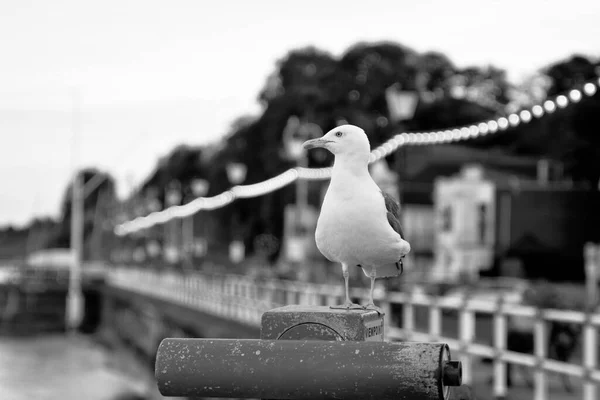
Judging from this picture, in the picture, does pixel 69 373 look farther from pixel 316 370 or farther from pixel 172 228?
pixel 172 228

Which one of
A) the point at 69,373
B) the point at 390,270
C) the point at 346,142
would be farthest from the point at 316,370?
the point at 69,373

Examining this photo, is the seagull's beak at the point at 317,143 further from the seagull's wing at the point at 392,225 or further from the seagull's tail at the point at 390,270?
the seagull's tail at the point at 390,270

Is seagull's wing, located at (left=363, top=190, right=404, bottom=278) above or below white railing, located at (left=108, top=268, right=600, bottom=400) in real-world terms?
above

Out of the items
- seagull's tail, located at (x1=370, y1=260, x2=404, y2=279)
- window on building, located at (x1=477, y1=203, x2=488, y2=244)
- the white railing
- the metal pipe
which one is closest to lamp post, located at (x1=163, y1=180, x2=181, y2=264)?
the white railing

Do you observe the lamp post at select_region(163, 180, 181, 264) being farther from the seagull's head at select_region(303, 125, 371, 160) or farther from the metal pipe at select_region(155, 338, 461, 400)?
the metal pipe at select_region(155, 338, 461, 400)

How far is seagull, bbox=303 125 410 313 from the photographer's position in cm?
420

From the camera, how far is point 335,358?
282 cm

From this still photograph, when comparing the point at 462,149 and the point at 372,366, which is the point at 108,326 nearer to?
the point at 462,149

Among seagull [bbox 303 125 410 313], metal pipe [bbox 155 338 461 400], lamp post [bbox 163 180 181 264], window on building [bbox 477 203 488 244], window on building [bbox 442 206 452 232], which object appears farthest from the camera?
lamp post [bbox 163 180 181 264]

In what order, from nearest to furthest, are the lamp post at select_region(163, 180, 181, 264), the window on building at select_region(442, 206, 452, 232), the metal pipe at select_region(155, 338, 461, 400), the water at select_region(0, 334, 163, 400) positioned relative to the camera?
the metal pipe at select_region(155, 338, 461, 400)
the water at select_region(0, 334, 163, 400)
the window on building at select_region(442, 206, 452, 232)
the lamp post at select_region(163, 180, 181, 264)

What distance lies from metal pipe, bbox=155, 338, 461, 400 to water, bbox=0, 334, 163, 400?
95.3ft

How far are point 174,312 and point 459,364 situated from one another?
125 feet

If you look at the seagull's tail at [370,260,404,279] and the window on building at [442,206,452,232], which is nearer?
the seagull's tail at [370,260,404,279]

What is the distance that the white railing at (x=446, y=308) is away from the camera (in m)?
11.4
